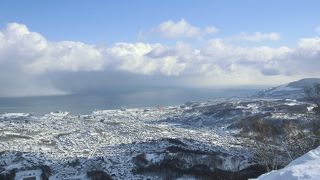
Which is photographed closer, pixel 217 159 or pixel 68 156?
pixel 217 159

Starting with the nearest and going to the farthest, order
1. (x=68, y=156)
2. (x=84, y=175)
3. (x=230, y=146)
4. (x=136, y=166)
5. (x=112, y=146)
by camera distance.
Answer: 1. (x=84, y=175)
2. (x=136, y=166)
3. (x=68, y=156)
4. (x=230, y=146)
5. (x=112, y=146)

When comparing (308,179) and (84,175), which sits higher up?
(308,179)

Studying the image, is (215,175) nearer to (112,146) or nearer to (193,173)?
(193,173)

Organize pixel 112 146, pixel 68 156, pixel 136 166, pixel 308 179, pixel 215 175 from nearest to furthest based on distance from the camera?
pixel 308 179
pixel 215 175
pixel 136 166
pixel 68 156
pixel 112 146

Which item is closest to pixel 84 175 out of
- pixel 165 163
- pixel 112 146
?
pixel 165 163

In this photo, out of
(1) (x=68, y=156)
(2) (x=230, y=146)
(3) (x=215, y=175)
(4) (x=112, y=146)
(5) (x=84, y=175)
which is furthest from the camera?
(4) (x=112, y=146)

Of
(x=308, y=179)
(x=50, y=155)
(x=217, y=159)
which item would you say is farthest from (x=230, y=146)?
(x=308, y=179)

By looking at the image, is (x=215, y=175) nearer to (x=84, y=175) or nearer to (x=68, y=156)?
(x=84, y=175)

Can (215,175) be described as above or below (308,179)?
below

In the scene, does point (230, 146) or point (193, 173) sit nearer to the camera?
point (193, 173)
